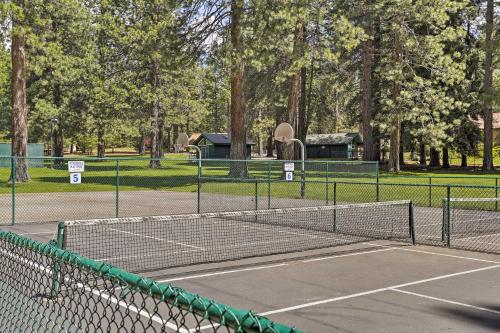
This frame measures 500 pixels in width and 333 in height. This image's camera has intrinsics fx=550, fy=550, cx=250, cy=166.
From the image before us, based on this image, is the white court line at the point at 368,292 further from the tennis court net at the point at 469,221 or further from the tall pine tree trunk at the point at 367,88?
the tall pine tree trunk at the point at 367,88

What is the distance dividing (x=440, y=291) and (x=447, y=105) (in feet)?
108

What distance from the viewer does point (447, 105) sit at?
39062 millimetres

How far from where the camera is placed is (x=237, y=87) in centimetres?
3372

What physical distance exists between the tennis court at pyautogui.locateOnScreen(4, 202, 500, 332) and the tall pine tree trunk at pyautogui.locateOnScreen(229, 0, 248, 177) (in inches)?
466

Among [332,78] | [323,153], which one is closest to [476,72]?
[332,78]

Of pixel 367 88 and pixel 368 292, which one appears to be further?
pixel 367 88

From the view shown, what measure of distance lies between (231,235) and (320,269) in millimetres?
4541

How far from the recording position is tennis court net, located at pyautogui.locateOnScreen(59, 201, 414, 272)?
11.3 meters

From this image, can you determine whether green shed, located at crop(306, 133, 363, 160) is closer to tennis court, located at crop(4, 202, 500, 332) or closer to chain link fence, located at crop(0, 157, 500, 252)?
chain link fence, located at crop(0, 157, 500, 252)

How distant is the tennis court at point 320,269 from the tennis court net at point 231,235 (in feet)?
0.11

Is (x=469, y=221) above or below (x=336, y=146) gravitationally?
below

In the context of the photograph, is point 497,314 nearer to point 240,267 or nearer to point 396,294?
point 396,294

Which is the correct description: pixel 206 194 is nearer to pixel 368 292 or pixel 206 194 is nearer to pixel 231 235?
pixel 231 235

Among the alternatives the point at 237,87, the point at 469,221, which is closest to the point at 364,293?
the point at 469,221
